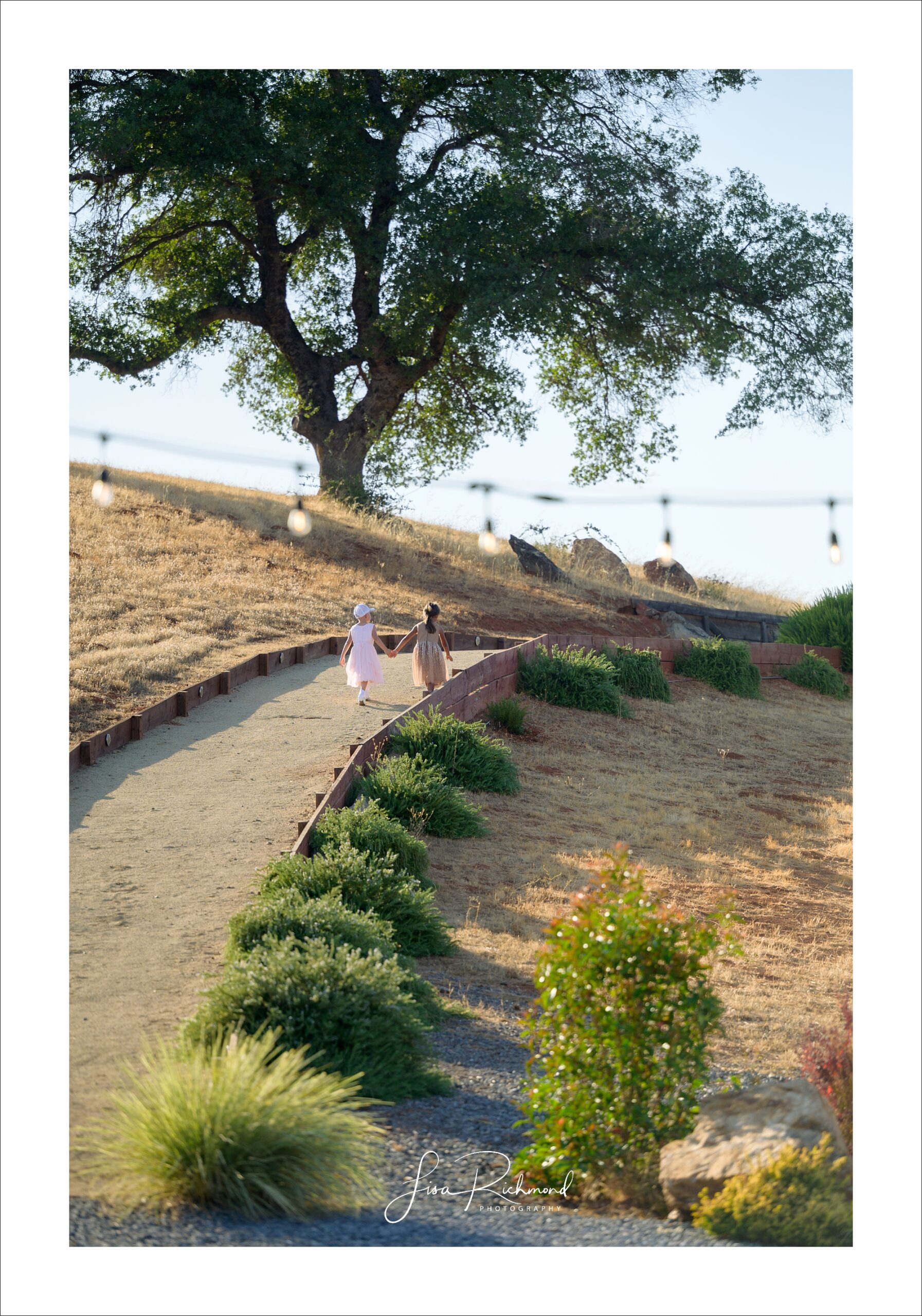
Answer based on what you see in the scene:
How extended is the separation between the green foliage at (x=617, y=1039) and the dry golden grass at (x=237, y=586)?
7.04 meters

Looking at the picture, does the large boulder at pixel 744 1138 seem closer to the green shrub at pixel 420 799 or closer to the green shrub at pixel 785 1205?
the green shrub at pixel 785 1205

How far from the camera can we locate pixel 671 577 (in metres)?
21.8

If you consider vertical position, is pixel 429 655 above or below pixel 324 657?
above

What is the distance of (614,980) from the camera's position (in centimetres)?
414

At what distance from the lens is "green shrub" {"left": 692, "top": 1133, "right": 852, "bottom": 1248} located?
11.9 ft

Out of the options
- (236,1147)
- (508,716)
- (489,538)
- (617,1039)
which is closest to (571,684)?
(508,716)

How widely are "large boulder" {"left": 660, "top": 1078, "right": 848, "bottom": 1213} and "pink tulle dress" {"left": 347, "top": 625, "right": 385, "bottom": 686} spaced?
294 inches

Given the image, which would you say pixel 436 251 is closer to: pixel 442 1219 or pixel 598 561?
pixel 598 561

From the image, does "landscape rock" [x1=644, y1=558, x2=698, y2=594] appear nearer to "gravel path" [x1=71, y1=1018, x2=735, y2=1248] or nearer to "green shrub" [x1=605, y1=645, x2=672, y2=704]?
"green shrub" [x1=605, y1=645, x2=672, y2=704]

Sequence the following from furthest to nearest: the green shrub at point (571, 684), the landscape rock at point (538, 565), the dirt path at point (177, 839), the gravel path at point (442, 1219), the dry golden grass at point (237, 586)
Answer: the landscape rock at point (538, 565)
the green shrub at point (571, 684)
the dry golden grass at point (237, 586)
the dirt path at point (177, 839)
the gravel path at point (442, 1219)

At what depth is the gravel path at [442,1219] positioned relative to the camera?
11.4 ft

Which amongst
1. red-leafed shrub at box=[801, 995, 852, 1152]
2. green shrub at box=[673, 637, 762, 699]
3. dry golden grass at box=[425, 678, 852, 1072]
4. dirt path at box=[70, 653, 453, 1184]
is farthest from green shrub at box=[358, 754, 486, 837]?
green shrub at box=[673, 637, 762, 699]

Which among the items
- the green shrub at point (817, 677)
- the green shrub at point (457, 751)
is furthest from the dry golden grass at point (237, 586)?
the green shrub at point (457, 751)

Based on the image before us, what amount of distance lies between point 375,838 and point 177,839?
4.10 ft
